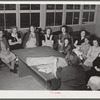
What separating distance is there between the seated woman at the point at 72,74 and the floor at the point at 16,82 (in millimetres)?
1307

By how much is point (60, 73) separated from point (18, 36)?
101 inches

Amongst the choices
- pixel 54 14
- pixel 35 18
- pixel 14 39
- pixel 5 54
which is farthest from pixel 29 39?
pixel 54 14

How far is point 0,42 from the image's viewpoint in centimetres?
426

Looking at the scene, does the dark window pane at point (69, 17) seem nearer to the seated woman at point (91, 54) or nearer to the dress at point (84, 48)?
the dress at point (84, 48)

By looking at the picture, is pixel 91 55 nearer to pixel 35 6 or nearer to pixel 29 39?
pixel 29 39

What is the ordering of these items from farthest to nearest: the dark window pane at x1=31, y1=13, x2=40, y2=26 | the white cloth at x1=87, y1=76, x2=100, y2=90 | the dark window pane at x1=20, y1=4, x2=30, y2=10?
the dark window pane at x1=31, y1=13, x2=40, y2=26
the dark window pane at x1=20, y1=4, x2=30, y2=10
the white cloth at x1=87, y1=76, x2=100, y2=90

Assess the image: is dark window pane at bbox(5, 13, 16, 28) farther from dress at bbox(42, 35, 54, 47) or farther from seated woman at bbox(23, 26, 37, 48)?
dress at bbox(42, 35, 54, 47)

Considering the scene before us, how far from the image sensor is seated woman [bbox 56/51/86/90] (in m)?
2.39

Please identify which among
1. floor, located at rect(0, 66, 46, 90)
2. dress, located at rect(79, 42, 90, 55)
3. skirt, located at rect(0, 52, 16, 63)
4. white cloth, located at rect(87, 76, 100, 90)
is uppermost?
dress, located at rect(79, 42, 90, 55)

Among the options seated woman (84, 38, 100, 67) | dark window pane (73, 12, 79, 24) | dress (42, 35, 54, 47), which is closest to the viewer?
seated woman (84, 38, 100, 67)

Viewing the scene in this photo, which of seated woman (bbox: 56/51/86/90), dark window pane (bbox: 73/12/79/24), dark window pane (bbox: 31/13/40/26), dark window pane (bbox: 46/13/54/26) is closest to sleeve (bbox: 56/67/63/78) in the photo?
seated woman (bbox: 56/51/86/90)

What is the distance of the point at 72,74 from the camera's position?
239 cm

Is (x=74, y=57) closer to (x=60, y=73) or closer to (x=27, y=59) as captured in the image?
(x=60, y=73)

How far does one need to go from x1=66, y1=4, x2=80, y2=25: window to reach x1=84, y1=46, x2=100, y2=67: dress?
2.80m
